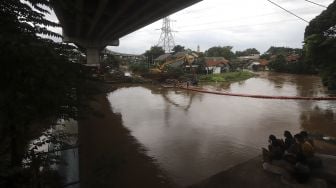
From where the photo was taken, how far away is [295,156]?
25.1 ft

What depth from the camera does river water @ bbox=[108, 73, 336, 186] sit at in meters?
10.1

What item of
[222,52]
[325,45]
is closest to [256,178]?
[325,45]

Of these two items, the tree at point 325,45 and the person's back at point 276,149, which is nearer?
the person's back at point 276,149

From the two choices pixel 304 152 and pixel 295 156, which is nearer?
pixel 304 152

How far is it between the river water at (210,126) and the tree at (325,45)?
2846 millimetres

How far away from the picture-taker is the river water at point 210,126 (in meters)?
10.1

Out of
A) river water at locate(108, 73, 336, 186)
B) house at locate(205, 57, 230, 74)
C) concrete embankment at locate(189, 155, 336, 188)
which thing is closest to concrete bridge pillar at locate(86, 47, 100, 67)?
river water at locate(108, 73, 336, 186)

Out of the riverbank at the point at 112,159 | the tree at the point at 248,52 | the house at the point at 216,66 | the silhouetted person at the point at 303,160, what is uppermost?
the tree at the point at 248,52

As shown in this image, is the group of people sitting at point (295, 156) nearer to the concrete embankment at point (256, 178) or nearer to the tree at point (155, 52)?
the concrete embankment at point (256, 178)

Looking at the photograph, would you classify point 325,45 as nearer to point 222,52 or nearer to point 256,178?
point 256,178

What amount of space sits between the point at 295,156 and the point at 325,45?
10.1 metres

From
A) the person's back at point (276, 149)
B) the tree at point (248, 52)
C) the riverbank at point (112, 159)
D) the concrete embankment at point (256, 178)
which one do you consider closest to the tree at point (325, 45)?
the person's back at point (276, 149)

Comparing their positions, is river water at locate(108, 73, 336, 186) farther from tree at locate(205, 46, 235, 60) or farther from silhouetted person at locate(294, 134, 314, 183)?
tree at locate(205, 46, 235, 60)

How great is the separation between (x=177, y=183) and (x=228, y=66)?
59.9m
